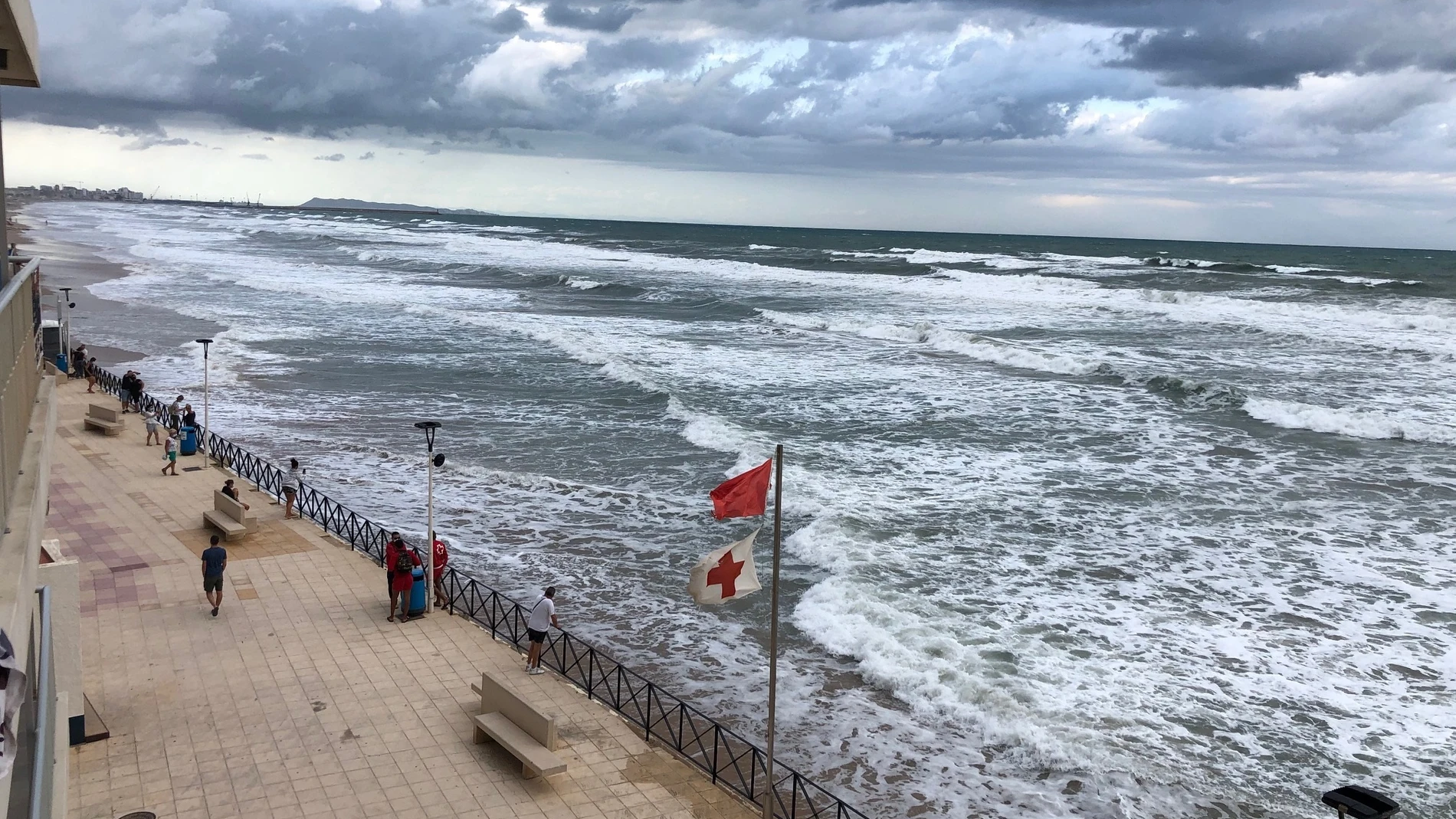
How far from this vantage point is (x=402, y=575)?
15.4m

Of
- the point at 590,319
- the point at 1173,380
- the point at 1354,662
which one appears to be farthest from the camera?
the point at 590,319

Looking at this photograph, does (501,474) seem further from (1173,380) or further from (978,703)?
(1173,380)

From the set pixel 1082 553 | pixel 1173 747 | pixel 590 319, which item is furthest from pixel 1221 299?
pixel 1173 747

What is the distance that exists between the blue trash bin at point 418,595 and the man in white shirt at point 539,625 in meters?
2.31

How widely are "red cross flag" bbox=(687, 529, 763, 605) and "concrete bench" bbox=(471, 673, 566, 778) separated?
7.82 feet

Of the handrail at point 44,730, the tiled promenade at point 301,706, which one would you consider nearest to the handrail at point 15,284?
the handrail at point 44,730

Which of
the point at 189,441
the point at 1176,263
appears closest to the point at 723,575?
the point at 189,441

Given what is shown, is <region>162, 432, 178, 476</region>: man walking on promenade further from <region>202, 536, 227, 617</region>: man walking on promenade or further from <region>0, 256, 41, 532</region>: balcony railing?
<region>0, 256, 41, 532</region>: balcony railing

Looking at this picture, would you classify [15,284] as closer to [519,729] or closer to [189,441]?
[519,729]

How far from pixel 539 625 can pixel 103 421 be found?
18415 millimetres

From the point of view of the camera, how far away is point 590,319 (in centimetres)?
5812

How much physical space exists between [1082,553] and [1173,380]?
68.5 ft

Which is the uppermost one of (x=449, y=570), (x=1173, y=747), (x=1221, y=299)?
(x=1221, y=299)

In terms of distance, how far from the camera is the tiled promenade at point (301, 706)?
35.9 ft
